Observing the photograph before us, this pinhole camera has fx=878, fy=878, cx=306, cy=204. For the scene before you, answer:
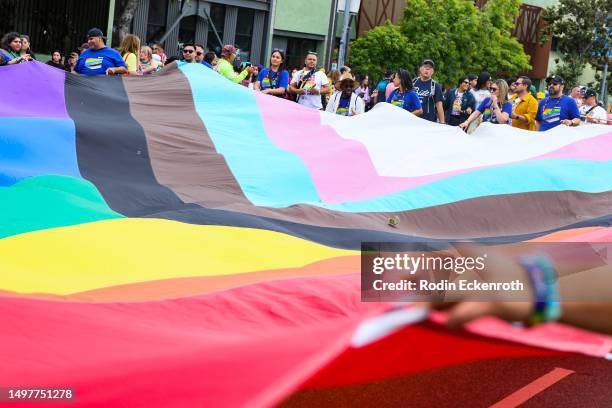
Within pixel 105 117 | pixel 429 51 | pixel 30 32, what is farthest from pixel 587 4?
pixel 105 117

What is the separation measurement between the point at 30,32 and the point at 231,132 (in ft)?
56.7

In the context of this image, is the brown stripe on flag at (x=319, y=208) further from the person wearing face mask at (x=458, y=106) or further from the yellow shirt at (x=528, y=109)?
the person wearing face mask at (x=458, y=106)

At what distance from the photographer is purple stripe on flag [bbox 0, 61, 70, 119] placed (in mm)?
6488

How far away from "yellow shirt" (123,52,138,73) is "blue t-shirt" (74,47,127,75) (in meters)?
1.12

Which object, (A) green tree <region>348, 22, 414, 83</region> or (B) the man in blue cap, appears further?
(A) green tree <region>348, 22, 414, 83</region>

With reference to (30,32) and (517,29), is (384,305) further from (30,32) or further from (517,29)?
(517,29)

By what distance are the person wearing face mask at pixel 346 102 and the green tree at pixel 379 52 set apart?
816 inches

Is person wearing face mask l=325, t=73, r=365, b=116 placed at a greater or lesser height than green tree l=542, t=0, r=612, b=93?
lesser

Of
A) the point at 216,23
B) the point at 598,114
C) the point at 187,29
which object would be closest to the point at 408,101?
the point at 598,114

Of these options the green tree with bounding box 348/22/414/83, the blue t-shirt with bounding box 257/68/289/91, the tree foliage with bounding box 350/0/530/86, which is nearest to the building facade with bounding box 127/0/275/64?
the green tree with bounding box 348/22/414/83

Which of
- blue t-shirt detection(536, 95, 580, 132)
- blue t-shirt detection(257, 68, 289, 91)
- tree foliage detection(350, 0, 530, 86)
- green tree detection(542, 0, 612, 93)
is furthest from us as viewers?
green tree detection(542, 0, 612, 93)

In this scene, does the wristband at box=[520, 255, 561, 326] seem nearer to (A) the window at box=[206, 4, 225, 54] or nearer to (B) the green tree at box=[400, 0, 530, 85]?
(A) the window at box=[206, 4, 225, 54]

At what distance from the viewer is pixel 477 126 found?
8.48 m

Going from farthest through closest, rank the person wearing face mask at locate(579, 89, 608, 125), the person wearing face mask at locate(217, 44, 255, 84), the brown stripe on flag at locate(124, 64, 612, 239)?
the person wearing face mask at locate(579, 89, 608, 125)
the person wearing face mask at locate(217, 44, 255, 84)
the brown stripe on flag at locate(124, 64, 612, 239)
